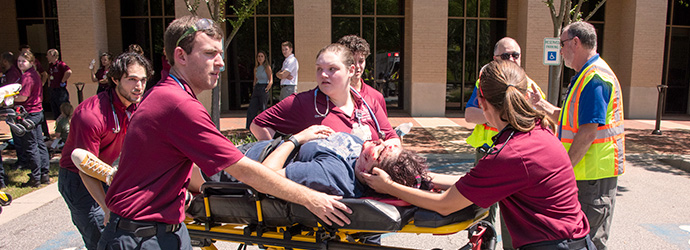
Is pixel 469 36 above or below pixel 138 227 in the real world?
above

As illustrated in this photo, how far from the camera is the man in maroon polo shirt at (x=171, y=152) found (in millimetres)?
2174

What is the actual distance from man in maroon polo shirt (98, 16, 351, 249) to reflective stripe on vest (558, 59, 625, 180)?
2.34 m

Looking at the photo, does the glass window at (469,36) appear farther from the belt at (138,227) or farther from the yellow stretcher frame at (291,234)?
the belt at (138,227)

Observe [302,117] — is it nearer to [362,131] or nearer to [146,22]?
[362,131]

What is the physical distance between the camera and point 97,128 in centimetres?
328

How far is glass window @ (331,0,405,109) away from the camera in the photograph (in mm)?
16469

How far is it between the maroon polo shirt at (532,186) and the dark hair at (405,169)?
1.54ft

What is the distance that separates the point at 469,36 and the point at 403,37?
2.35 m

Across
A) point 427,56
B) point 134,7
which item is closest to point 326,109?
point 427,56

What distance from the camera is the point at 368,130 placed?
3807mm

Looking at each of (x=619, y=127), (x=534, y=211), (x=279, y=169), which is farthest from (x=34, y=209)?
(x=619, y=127)

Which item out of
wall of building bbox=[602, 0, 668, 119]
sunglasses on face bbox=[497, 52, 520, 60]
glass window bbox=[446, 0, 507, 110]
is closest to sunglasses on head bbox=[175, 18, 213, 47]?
sunglasses on face bbox=[497, 52, 520, 60]

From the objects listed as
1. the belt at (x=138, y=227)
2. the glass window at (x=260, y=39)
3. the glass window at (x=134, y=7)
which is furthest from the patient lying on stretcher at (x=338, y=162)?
the glass window at (x=134, y=7)

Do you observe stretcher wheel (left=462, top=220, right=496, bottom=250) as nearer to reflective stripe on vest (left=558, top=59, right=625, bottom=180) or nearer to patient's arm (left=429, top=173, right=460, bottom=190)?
patient's arm (left=429, top=173, right=460, bottom=190)
